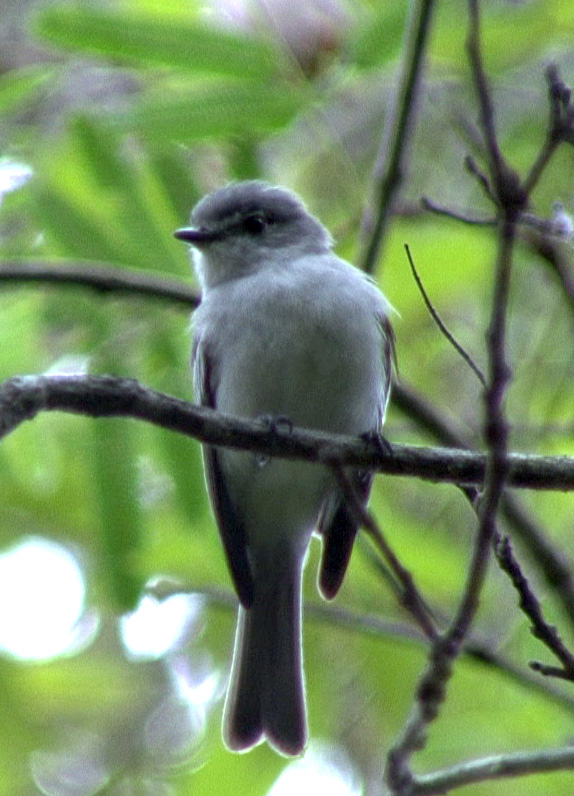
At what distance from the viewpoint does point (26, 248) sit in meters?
4.19

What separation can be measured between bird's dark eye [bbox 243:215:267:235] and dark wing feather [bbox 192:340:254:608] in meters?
0.73

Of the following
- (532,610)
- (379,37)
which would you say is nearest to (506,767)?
(532,610)

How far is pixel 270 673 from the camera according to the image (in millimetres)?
4246

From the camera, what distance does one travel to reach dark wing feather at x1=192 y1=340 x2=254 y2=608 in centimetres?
410

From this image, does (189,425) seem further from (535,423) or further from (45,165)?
(535,423)

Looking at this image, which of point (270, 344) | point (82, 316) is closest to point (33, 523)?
point (82, 316)

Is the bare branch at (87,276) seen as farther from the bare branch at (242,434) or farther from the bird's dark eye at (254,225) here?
the bare branch at (242,434)

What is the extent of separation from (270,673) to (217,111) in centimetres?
175

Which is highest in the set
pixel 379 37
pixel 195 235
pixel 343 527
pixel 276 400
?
pixel 379 37

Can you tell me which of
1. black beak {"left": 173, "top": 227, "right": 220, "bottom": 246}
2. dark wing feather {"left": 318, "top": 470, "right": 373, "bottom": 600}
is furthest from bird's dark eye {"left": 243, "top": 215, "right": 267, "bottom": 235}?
dark wing feather {"left": 318, "top": 470, "right": 373, "bottom": 600}

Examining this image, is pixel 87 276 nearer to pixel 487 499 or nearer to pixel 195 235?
pixel 195 235

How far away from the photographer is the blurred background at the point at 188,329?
374 centimetres

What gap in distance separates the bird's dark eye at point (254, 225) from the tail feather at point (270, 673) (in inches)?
46.6

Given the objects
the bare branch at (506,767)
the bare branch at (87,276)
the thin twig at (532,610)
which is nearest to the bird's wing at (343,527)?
the bare branch at (87,276)
